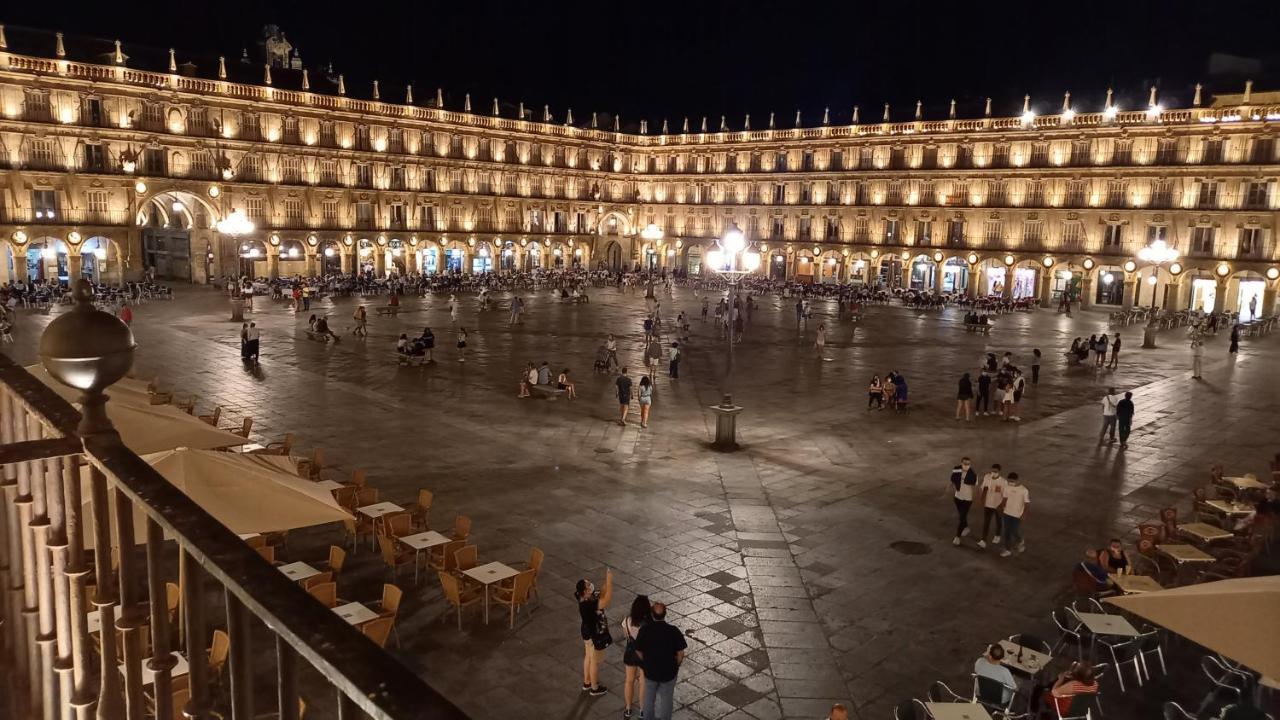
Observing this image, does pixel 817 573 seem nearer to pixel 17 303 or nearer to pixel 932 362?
pixel 932 362

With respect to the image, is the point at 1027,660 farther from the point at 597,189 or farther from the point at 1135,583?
the point at 597,189

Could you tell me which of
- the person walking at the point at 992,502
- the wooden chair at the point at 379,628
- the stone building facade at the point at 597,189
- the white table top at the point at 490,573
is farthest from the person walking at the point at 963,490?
the stone building facade at the point at 597,189

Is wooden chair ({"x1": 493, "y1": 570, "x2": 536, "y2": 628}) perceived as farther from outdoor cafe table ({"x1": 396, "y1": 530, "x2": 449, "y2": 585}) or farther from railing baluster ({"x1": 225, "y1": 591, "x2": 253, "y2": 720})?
railing baluster ({"x1": 225, "y1": 591, "x2": 253, "y2": 720})

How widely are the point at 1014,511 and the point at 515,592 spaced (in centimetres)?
671

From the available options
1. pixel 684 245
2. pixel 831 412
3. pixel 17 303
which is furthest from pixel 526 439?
pixel 684 245

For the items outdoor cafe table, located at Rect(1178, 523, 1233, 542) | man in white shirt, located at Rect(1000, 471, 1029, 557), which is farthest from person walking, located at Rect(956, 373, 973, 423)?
man in white shirt, located at Rect(1000, 471, 1029, 557)

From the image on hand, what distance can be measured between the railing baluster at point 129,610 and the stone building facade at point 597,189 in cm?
4843

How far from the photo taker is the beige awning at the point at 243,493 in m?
8.17

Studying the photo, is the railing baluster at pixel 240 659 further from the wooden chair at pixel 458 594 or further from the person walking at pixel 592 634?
the wooden chair at pixel 458 594

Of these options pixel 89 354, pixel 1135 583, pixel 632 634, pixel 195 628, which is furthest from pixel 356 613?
pixel 1135 583

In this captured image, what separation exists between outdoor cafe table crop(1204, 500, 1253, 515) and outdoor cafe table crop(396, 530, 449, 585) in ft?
35.4

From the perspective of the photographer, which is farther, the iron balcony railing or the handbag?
the handbag

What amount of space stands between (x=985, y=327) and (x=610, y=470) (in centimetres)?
2768

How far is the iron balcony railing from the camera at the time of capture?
60.7 inches
